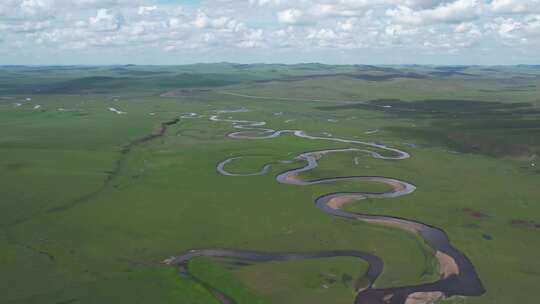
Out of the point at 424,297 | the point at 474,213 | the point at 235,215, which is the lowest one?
the point at 235,215

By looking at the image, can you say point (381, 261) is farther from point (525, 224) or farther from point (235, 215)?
point (525, 224)

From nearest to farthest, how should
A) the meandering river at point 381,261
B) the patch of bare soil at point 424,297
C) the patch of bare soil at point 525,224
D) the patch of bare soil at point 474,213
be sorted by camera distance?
the patch of bare soil at point 424,297 < the meandering river at point 381,261 < the patch of bare soil at point 525,224 < the patch of bare soil at point 474,213

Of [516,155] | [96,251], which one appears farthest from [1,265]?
[516,155]

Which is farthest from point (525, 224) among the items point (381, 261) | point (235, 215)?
point (235, 215)

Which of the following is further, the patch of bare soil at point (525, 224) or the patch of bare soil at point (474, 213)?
the patch of bare soil at point (474, 213)

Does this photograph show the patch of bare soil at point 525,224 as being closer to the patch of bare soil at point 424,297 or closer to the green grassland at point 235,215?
the green grassland at point 235,215

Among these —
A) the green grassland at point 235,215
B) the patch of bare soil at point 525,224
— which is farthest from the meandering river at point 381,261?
the patch of bare soil at point 525,224

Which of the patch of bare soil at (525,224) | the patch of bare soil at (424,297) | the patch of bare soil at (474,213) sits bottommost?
the patch of bare soil at (424,297)

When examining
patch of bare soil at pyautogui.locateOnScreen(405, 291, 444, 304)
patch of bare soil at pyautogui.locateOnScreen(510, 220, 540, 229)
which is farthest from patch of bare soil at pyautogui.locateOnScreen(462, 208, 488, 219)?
patch of bare soil at pyautogui.locateOnScreen(405, 291, 444, 304)

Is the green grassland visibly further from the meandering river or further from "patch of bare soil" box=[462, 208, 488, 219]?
the meandering river

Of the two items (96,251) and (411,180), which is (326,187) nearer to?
(411,180)

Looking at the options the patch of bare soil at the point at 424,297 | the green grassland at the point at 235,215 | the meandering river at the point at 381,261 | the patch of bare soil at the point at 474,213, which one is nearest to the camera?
the patch of bare soil at the point at 424,297
